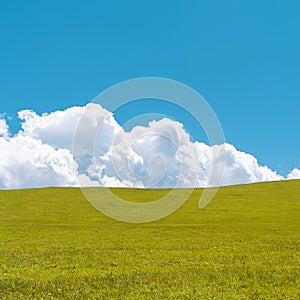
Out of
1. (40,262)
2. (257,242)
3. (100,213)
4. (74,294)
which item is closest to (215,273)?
(74,294)

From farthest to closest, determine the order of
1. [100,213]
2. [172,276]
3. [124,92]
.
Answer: [100,213] → [124,92] → [172,276]

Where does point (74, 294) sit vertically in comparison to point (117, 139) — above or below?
below

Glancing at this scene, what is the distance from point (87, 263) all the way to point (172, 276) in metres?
5.85

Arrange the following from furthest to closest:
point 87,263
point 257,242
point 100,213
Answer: point 100,213
point 257,242
point 87,263

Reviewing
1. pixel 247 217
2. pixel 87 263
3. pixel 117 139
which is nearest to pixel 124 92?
pixel 117 139

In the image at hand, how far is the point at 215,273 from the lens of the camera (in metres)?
19.6

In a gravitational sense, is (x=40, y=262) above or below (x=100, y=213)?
below

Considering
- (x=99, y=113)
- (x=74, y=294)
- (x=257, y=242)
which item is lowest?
(x=74, y=294)

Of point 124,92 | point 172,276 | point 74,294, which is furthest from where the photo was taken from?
point 124,92

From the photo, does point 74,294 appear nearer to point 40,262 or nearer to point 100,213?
point 40,262

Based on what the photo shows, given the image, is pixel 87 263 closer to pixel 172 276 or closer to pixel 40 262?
pixel 40 262

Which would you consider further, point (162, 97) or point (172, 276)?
point (162, 97)

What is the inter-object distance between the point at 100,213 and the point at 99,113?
4281cm

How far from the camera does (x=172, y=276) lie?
19109mm
